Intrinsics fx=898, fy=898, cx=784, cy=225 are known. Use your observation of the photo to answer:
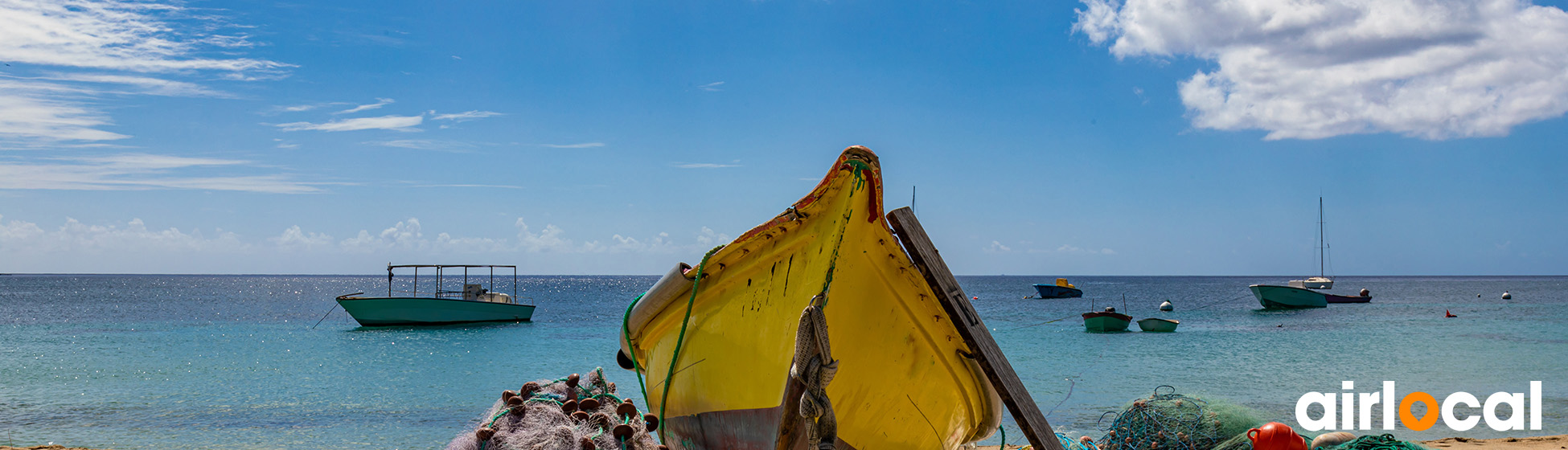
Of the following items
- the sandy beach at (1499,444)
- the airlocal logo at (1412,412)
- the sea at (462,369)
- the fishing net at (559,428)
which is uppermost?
the fishing net at (559,428)

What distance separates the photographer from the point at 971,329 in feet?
14.7

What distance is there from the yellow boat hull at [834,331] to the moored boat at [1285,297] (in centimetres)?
→ 5318

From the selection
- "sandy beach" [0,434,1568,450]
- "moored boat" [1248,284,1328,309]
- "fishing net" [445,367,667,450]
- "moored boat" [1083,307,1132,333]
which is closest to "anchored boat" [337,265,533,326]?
"moored boat" [1083,307,1132,333]

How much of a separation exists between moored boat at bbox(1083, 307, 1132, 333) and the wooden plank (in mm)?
30118

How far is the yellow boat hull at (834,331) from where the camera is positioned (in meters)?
4.28

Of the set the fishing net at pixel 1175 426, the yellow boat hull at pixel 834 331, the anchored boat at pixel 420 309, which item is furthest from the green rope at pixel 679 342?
the anchored boat at pixel 420 309

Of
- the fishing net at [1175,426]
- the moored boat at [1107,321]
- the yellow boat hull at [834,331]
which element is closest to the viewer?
the yellow boat hull at [834,331]

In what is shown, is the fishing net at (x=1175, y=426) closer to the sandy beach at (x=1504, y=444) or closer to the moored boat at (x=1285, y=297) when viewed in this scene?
the sandy beach at (x=1504, y=444)

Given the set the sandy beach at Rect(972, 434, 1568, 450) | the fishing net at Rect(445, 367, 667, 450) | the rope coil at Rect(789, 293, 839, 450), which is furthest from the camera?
the sandy beach at Rect(972, 434, 1568, 450)

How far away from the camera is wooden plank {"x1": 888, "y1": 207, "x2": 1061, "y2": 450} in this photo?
4359 millimetres

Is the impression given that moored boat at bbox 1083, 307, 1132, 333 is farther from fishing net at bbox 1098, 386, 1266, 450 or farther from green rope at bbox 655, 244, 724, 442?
green rope at bbox 655, 244, 724, 442

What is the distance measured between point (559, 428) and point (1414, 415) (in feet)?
46.0

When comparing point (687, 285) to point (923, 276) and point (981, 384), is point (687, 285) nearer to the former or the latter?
point (923, 276)

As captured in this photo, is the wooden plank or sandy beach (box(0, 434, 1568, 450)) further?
sandy beach (box(0, 434, 1568, 450))
